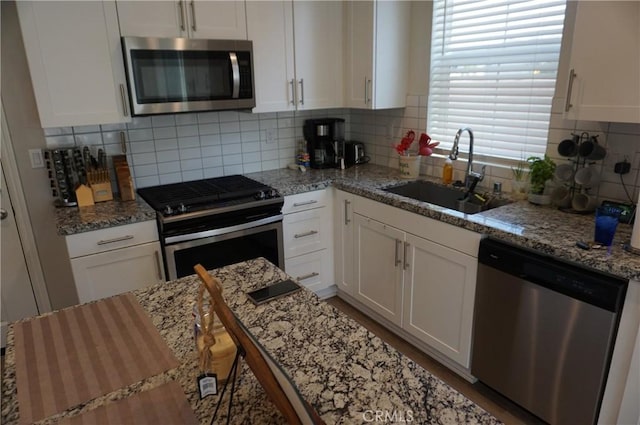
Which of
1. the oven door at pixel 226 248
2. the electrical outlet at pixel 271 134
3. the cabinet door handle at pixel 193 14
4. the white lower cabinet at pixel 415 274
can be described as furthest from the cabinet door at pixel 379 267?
the cabinet door handle at pixel 193 14

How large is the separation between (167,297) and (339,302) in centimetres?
194

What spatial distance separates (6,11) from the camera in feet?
7.34

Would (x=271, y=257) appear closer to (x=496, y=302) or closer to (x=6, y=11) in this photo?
(x=496, y=302)

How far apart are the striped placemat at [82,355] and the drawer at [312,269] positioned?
1.60m

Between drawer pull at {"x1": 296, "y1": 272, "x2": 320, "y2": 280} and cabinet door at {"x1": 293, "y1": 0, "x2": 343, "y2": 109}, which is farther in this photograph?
drawer pull at {"x1": 296, "y1": 272, "x2": 320, "y2": 280}

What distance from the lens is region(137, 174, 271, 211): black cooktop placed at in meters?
2.44

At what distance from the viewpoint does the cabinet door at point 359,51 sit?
2762 millimetres

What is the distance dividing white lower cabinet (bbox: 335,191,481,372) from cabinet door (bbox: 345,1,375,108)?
2.35 feet

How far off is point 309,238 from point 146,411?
204 cm

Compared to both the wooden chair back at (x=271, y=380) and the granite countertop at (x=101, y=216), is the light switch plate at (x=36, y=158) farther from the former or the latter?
the wooden chair back at (x=271, y=380)

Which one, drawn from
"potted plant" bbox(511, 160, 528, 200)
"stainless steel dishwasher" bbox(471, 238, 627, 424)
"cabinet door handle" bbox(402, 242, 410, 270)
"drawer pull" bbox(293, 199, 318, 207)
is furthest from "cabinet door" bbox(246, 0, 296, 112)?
"stainless steel dishwasher" bbox(471, 238, 627, 424)

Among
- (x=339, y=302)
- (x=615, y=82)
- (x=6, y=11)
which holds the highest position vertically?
(x=6, y=11)

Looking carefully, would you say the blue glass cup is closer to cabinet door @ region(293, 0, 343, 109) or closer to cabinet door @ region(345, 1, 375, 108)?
cabinet door @ region(345, 1, 375, 108)

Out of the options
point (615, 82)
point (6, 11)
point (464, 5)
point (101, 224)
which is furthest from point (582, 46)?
point (6, 11)
